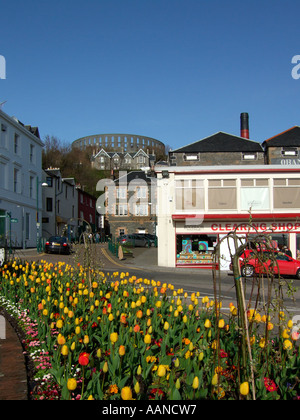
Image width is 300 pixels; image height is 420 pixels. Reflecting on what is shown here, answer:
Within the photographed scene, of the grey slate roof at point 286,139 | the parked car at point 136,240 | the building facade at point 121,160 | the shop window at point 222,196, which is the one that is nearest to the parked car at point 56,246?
the shop window at point 222,196

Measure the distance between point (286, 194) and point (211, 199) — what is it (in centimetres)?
459

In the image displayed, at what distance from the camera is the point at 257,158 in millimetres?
41375

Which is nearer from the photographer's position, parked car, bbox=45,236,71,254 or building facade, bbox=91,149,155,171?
parked car, bbox=45,236,71,254

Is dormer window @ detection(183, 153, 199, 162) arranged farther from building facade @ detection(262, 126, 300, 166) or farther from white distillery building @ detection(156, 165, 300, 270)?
white distillery building @ detection(156, 165, 300, 270)

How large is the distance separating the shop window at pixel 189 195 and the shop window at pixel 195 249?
1.79 m

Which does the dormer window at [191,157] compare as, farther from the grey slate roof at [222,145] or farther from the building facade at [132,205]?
the building facade at [132,205]

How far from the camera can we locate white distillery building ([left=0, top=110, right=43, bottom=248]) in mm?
32562

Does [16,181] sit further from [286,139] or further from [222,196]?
[286,139]

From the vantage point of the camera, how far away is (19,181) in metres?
35.8

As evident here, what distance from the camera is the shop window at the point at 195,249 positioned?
23.3 metres

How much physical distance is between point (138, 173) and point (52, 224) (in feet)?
73.1

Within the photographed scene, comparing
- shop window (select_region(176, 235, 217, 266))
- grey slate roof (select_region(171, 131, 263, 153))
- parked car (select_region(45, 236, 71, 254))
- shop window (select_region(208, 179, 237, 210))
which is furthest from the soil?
grey slate roof (select_region(171, 131, 263, 153))

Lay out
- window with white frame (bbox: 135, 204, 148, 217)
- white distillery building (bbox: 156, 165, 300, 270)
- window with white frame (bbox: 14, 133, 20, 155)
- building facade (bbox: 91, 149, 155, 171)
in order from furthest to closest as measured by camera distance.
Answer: building facade (bbox: 91, 149, 155, 171) < window with white frame (bbox: 135, 204, 148, 217) < window with white frame (bbox: 14, 133, 20, 155) < white distillery building (bbox: 156, 165, 300, 270)
